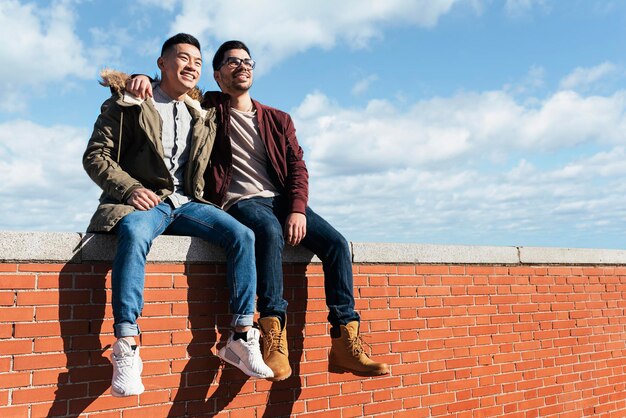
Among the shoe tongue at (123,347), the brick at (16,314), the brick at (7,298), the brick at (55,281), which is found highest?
the brick at (55,281)

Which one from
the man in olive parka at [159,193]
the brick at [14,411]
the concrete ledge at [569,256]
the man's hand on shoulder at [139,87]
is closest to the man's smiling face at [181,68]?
the man in olive parka at [159,193]

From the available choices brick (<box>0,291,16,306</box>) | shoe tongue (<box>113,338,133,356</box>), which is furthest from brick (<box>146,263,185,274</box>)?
brick (<box>0,291,16,306</box>)

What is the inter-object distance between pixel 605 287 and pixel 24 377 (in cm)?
685

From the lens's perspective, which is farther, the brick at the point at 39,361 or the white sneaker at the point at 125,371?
the brick at the point at 39,361

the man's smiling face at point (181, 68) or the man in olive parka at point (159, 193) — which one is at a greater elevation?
the man's smiling face at point (181, 68)

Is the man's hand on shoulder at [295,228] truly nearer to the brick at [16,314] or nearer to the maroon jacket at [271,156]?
the maroon jacket at [271,156]

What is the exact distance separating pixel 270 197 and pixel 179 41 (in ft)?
4.14

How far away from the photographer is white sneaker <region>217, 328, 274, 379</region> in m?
3.59

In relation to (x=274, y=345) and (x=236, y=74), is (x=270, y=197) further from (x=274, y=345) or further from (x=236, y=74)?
(x=274, y=345)

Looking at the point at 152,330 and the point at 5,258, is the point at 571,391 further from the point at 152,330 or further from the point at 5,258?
the point at 5,258

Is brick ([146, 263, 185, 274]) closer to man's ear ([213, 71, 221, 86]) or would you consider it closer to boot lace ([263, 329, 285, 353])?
boot lace ([263, 329, 285, 353])

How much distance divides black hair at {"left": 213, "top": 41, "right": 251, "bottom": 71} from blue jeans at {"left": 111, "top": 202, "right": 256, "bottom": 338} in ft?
3.82

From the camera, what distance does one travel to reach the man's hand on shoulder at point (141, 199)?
12.1 ft

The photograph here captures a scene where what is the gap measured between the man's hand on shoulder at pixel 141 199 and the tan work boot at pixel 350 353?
5.04 ft
